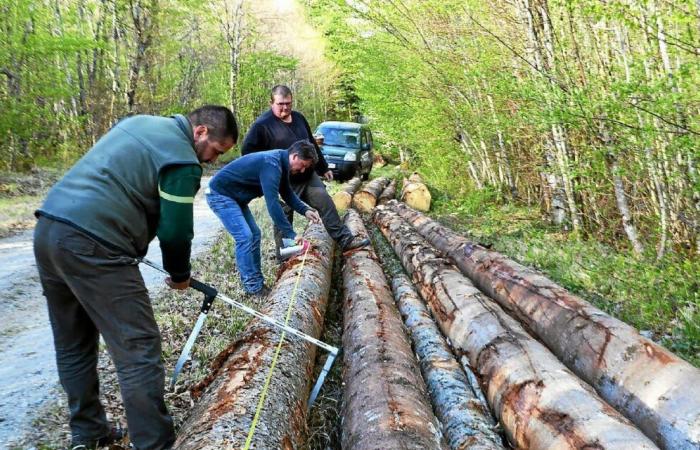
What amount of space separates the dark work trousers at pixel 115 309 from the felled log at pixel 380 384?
0.98m

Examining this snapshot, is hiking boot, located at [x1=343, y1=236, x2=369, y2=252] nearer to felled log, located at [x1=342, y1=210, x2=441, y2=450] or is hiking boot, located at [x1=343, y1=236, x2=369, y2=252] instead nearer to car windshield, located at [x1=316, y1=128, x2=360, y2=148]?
felled log, located at [x1=342, y1=210, x2=441, y2=450]

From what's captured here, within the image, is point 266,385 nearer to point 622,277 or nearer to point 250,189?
point 250,189

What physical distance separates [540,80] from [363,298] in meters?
3.62

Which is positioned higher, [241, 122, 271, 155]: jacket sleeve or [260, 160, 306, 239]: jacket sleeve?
[241, 122, 271, 155]: jacket sleeve

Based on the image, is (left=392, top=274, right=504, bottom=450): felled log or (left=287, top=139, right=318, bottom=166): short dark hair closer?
(left=392, top=274, right=504, bottom=450): felled log

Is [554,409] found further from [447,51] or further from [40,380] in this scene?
[447,51]

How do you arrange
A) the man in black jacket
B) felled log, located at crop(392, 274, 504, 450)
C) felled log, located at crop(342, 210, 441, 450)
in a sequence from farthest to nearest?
the man in black jacket < felled log, located at crop(392, 274, 504, 450) < felled log, located at crop(342, 210, 441, 450)

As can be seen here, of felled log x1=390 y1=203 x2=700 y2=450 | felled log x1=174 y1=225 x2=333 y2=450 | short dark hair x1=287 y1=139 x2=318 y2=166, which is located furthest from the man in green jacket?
felled log x1=390 y1=203 x2=700 y2=450

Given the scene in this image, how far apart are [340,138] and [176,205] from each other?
13456mm

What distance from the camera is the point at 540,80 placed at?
5969 millimetres

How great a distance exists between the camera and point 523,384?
2.85 meters

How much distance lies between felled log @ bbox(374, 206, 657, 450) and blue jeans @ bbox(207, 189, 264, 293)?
5.67ft

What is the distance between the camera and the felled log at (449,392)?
266 centimetres

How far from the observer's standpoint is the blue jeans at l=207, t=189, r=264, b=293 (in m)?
4.78
